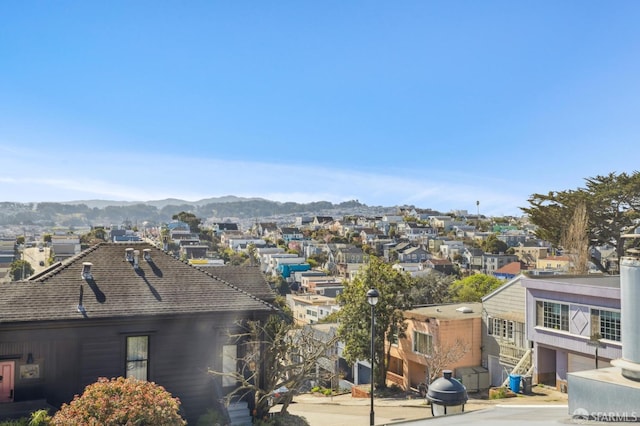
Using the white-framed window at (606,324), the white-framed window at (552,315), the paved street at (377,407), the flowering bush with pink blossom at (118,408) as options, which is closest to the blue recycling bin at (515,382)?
the paved street at (377,407)

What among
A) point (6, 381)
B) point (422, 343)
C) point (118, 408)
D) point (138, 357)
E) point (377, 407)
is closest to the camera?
point (118, 408)

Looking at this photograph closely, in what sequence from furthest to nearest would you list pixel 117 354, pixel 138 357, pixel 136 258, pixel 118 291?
pixel 136 258, pixel 118 291, pixel 138 357, pixel 117 354

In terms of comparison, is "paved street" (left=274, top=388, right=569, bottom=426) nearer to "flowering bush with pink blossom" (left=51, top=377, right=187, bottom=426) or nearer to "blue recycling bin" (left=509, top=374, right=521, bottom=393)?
"blue recycling bin" (left=509, top=374, right=521, bottom=393)

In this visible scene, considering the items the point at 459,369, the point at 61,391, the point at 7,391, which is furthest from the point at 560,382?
the point at 7,391

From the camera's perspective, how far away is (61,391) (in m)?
15.9

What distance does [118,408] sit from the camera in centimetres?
1245

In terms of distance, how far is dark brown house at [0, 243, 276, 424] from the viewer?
1553 cm

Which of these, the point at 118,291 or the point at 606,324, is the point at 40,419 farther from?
the point at 606,324

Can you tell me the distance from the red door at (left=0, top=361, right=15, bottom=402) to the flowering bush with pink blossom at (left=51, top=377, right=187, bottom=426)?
353cm

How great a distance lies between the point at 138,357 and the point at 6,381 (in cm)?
373

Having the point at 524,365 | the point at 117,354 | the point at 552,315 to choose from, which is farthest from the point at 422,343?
the point at 117,354

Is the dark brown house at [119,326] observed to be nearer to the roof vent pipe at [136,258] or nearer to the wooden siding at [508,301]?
the roof vent pipe at [136,258]

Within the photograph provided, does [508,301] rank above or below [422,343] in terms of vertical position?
above

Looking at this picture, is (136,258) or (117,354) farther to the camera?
(136,258)
